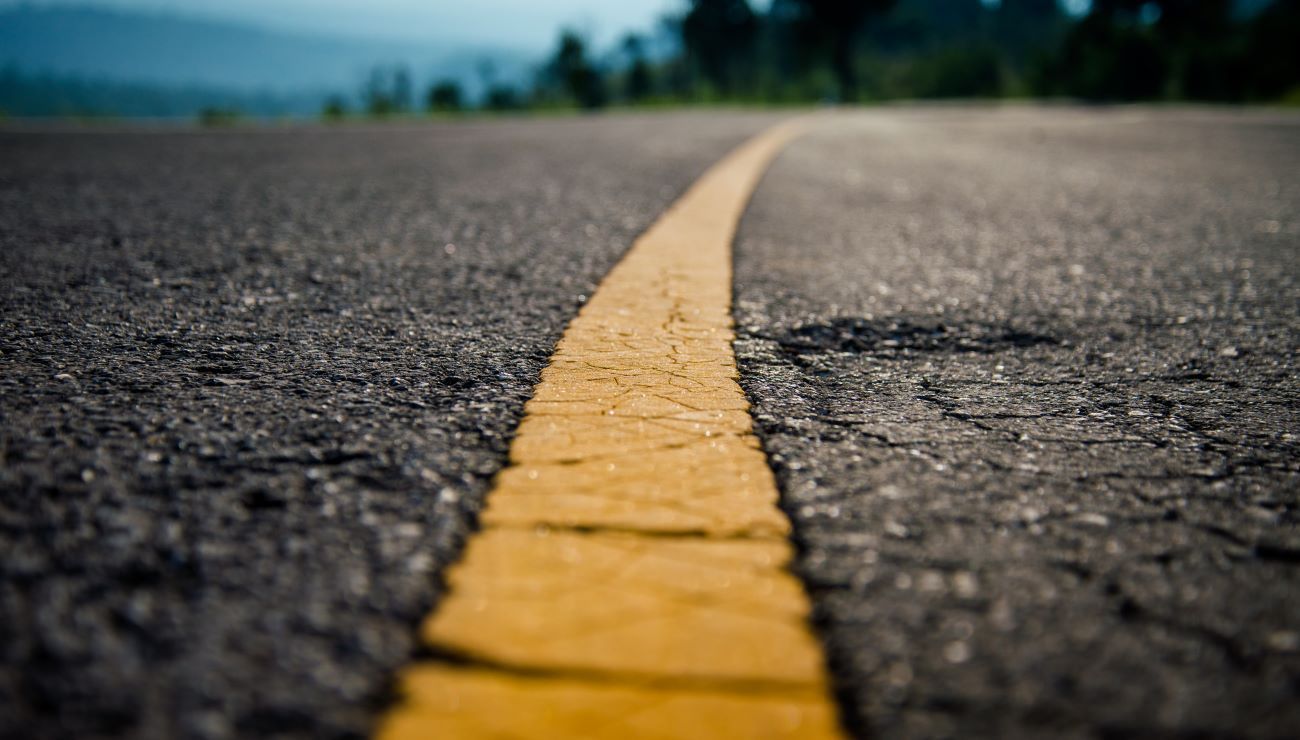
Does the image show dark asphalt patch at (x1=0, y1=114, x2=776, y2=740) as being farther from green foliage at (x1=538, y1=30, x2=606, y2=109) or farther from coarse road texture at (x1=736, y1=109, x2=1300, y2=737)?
green foliage at (x1=538, y1=30, x2=606, y2=109)

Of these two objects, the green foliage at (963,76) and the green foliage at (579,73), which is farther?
the green foliage at (963,76)

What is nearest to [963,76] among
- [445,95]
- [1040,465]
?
[445,95]

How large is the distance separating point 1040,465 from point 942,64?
43.9 meters

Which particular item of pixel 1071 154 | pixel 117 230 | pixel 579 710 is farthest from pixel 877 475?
pixel 1071 154

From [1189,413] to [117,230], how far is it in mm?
2487

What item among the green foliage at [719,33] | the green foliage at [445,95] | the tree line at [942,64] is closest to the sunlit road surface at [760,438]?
the tree line at [942,64]

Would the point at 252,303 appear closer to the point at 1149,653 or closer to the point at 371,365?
the point at 371,365

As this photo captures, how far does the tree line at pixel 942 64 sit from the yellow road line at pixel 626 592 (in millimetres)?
17332

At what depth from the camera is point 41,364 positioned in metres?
1.30

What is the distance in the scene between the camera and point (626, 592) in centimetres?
75

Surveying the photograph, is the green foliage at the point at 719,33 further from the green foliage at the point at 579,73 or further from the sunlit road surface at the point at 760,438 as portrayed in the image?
the sunlit road surface at the point at 760,438

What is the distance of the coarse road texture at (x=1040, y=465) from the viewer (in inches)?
26.0

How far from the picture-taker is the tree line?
21.4 m

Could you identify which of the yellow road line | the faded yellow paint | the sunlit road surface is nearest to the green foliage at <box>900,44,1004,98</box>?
the sunlit road surface
